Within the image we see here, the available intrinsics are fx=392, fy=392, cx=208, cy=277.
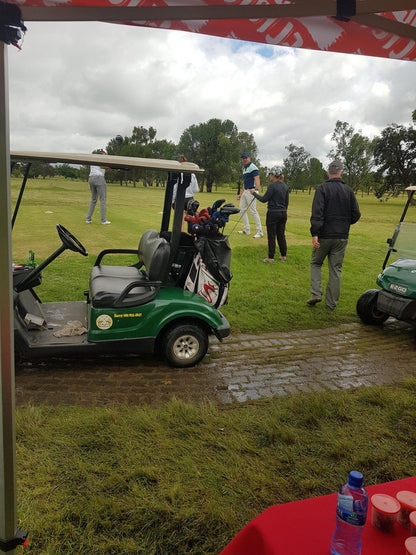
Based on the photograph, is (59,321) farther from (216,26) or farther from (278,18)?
(278,18)

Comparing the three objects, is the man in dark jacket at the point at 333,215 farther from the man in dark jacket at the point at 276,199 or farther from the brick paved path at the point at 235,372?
the man in dark jacket at the point at 276,199

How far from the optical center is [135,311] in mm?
3910

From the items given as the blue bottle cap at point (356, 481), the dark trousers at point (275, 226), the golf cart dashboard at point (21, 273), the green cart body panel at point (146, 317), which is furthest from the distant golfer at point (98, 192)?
the blue bottle cap at point (356, 481)

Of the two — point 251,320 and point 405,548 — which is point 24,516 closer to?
point 405,548

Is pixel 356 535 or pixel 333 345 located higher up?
pixel 356 535

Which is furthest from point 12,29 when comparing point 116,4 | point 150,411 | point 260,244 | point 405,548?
point 260,244

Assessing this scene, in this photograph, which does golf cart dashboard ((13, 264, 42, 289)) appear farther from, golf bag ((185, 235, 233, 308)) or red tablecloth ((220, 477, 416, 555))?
red tablecloth ((220, 477, 416, 555))

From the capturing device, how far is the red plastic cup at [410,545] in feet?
3.59

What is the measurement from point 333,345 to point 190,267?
2.26 meters

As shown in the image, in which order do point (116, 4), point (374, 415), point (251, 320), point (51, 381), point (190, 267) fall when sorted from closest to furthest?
point (116, 4), point (374, 415), point (51, 381), point (190, 267), point (251, 320)

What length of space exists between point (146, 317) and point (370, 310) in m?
3.68

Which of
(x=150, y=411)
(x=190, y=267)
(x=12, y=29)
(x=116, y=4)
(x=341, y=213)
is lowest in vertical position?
(x=150, y=411)

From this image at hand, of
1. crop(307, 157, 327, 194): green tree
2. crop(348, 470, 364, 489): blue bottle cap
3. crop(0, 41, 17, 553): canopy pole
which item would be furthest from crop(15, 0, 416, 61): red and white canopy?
crop(307, 157, 327, 194): green tree

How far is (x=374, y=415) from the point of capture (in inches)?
133
